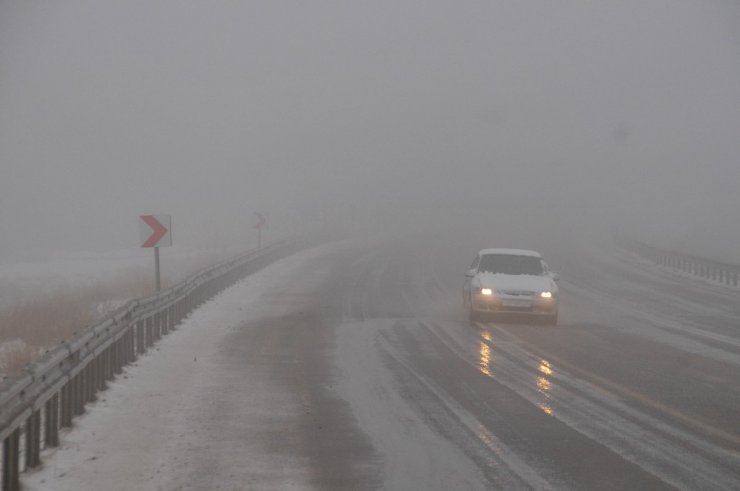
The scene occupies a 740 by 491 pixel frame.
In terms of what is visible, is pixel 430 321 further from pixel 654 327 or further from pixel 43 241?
pixel 43 241

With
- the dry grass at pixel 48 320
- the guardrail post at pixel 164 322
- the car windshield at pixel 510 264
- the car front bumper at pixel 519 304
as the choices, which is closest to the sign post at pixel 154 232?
the dry grass at pixel 48 320

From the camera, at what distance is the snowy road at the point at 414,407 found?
7625 millimetres

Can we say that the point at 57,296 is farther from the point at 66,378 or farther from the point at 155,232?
the point at 66,378

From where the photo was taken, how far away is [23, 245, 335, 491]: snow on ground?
7.44 metres

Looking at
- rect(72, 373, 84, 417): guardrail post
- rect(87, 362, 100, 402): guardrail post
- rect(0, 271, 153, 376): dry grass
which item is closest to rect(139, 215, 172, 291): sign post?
rect(0, 271, 153, 376): dry grass

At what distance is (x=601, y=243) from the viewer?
61500 mm

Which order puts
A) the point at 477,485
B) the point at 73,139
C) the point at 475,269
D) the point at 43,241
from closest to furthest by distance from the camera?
the point at 477,485, the point at 475,269, the point at 43,241, the point at 73,139

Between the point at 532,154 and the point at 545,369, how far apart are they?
615ft

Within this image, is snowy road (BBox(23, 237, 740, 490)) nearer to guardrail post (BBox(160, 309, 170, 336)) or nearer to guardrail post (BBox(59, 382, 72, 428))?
guardrail post (BBox(59, 382, 72, 428))

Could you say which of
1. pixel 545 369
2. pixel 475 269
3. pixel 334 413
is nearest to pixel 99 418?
pixel 334 413

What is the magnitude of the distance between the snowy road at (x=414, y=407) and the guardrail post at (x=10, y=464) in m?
0.37

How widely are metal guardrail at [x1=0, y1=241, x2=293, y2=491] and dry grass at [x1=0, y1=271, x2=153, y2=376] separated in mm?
1259

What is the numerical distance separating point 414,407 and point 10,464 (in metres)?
4.58

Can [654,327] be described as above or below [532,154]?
below
